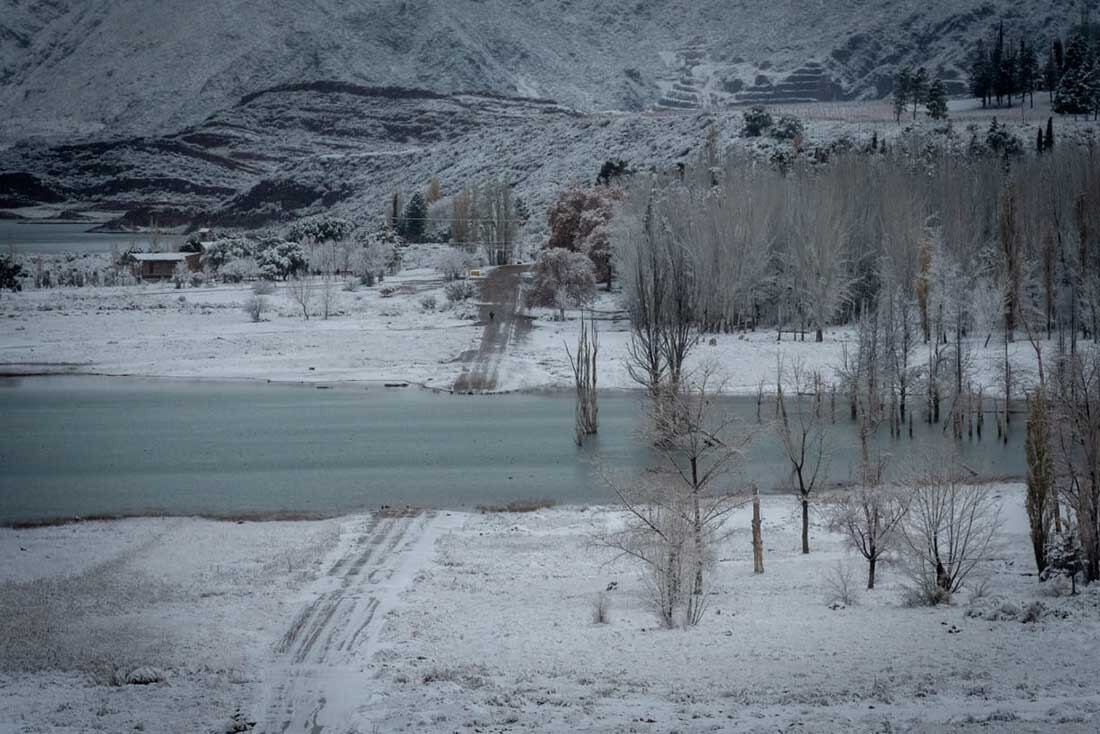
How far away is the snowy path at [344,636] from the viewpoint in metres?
11.9

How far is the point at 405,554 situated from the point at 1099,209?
35588 mm

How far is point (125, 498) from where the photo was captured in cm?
2514

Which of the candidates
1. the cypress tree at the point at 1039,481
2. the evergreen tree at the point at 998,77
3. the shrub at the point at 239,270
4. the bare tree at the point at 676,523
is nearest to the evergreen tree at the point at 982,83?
the evergreen tree at the point at 998,77

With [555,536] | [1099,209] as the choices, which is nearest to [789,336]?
[1099,209]

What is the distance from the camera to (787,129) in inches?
3679

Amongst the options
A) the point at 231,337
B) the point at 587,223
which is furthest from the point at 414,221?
the point at 231,337

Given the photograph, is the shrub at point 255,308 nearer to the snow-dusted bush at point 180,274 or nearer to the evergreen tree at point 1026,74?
the snow-dusted bush at point 180,274

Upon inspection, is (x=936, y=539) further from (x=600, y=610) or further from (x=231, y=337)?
(x=231, y=337)

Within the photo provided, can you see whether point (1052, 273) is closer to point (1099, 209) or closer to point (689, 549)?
point (1099, 209)

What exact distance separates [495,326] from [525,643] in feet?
129

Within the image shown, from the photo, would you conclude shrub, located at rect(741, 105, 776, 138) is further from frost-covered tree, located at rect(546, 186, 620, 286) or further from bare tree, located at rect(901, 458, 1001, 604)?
bare tree, located at rect(901, 458, 1001, 604)

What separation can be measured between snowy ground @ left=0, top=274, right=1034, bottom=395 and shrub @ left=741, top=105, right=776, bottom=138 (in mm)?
39643

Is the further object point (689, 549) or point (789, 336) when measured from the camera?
point (789, 336)

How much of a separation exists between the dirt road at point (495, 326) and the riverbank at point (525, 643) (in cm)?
2080
